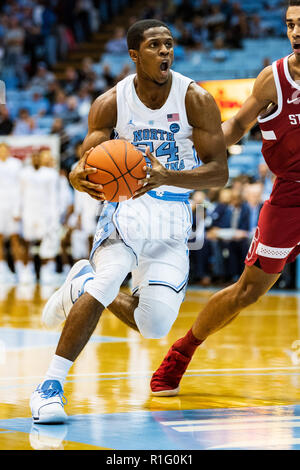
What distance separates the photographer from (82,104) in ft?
61.3

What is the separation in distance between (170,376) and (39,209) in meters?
9.92

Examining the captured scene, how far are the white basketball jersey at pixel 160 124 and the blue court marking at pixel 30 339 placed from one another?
2.60m

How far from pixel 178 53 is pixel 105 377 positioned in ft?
48.0

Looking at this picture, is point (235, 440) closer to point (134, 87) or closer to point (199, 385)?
point (199, 385)

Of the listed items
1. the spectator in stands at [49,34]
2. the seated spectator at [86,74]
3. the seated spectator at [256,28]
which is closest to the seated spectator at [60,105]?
the seated spectator at [86,74]

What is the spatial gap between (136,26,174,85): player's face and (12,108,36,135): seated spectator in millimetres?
13820

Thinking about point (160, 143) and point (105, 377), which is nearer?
point (160, 143)

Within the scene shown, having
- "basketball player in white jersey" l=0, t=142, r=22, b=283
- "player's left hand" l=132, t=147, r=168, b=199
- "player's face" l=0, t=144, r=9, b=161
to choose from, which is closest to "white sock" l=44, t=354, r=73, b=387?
"player's left hand" l=132, t=147, r=168, b=199

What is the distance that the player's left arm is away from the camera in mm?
4422

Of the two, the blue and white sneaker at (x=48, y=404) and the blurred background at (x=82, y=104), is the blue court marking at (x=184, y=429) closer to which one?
the blue and white sneaker at (x=48, y=404)

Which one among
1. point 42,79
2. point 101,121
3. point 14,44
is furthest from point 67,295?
point 14,44

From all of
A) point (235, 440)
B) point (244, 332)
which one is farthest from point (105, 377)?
point (244, 332)

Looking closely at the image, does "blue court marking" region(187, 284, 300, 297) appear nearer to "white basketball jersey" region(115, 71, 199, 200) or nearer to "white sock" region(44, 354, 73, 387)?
"white basketball jersey" region(115, 71, 199, 200)

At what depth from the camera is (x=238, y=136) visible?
4.98 metres
